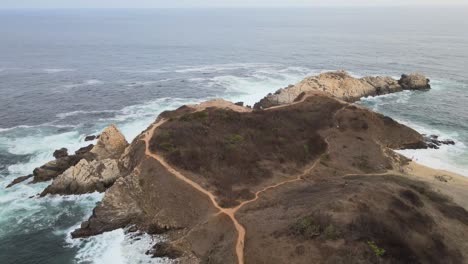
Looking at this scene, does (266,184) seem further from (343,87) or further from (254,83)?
(254,83)

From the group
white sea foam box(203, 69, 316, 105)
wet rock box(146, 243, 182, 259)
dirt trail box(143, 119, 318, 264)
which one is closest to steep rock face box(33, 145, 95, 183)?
dirt trail box(143, 119, 318, 264)

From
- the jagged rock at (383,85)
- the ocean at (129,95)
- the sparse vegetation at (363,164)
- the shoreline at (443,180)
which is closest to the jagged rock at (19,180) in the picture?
the ocean at (129,95)

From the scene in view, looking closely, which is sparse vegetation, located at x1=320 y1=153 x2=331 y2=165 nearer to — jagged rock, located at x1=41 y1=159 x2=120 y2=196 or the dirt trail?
the dirt trail

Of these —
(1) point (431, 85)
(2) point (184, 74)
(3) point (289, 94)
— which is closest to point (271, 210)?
(3) point (289, 94)

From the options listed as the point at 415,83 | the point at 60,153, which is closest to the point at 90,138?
the point at 60,153

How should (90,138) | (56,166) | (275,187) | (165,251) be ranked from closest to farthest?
1. (165,251)
2. (275,187)
3. (56,166)
4. (90,138)

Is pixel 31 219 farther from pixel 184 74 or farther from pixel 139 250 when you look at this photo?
pixel 184 74
